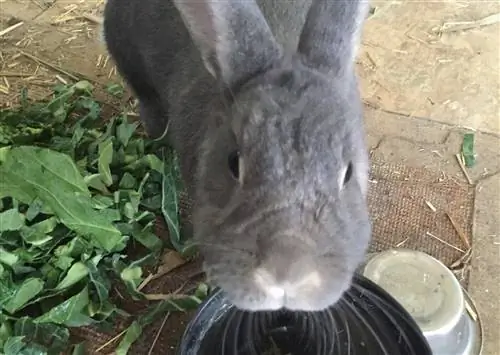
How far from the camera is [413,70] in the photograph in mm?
2574

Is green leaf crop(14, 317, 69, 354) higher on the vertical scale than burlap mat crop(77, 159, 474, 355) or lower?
higher

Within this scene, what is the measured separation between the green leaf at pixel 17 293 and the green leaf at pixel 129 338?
0.23 m

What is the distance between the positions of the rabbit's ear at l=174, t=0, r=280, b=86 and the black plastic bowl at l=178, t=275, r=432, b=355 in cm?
48

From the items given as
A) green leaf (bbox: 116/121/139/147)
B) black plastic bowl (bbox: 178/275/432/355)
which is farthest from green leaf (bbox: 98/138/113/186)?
black plastic bowl (bbox: 178/275/432/355)

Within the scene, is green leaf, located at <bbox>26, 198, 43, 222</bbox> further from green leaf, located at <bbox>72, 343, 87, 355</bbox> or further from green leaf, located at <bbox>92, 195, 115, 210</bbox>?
green leaf, located at <bbox>72, 343, 87, 355</bbox>

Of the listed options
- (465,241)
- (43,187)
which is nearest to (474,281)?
(465,241)

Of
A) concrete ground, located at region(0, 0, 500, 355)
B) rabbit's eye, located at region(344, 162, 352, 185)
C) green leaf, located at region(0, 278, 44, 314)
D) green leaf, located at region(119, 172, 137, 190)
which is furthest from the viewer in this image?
concrete ground, located at region(0, 0, 500, 355)

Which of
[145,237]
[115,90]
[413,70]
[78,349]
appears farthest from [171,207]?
[413,70]

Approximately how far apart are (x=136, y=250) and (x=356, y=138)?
0.79 metres

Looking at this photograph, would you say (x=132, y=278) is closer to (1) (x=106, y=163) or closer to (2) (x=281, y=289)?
(1) (x=106, y=163)

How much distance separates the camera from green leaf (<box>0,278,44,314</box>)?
1.82 meters

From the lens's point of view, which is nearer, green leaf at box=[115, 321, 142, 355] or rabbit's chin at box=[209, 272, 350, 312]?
rabbit's chin at box=[209, 272, 350, 312]

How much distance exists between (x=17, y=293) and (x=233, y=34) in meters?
0.79

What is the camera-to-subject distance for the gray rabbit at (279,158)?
135 centimetres
